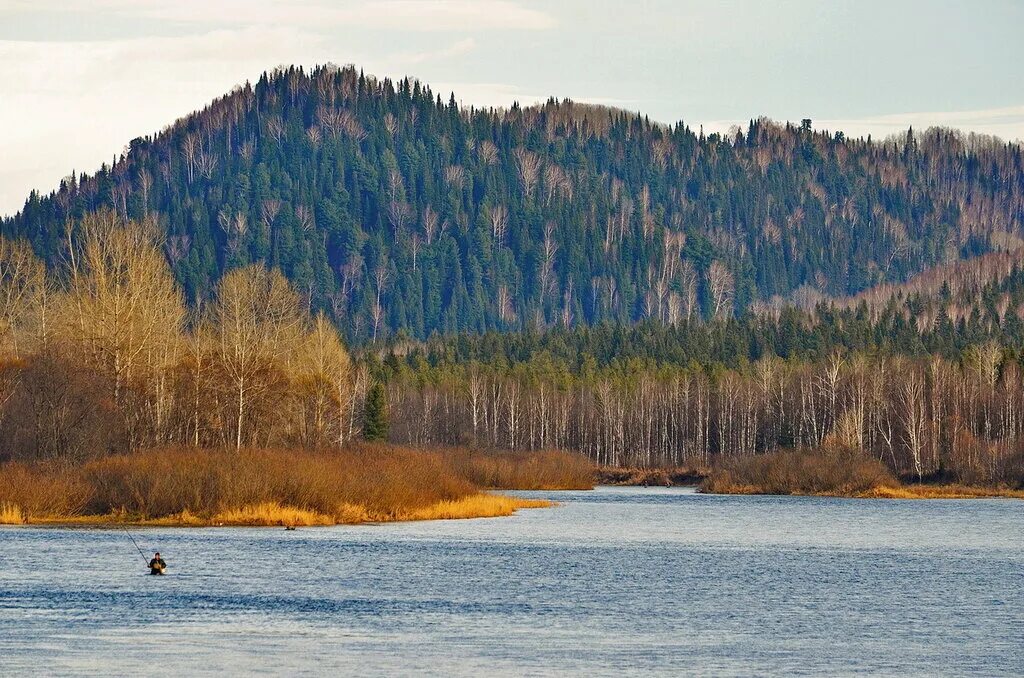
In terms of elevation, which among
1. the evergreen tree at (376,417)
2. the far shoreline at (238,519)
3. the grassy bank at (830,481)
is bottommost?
the far shoreline at (238,519)

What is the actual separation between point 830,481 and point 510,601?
7030 cm

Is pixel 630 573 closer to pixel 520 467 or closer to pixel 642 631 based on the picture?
pixel 642 631

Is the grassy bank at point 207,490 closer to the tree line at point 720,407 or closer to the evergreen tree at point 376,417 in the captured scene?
the evergreen tree at point 376,417

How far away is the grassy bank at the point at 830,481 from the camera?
107562 millimetres

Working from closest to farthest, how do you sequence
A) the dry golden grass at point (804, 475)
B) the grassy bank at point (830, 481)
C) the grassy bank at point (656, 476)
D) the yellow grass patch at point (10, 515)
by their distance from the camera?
1. the yellow grass patch at point (10, 515)
2. the grassy bank at point (830, 481)
3. the dry golden grass at point (804, 475)
4. the grassy bank at point (656, 476)

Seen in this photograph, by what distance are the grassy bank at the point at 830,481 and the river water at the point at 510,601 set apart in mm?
37374

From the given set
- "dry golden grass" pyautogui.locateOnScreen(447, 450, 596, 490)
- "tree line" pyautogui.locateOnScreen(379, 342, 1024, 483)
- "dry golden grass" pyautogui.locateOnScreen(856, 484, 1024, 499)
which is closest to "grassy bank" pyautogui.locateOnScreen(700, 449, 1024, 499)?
"dry golden grass" pyautogui.locateOnScreen(856, 484, 1024, 499)

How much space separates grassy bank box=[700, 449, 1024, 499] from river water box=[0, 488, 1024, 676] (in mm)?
37374

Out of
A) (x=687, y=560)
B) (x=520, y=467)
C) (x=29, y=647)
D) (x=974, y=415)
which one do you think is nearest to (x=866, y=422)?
(x=974, y=415)

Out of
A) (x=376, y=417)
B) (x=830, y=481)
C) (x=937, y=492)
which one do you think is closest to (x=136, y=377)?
(x=376, y=417)

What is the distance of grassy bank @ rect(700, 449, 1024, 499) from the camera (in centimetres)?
10756

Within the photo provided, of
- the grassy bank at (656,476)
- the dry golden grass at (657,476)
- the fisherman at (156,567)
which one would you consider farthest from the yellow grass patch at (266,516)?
the dry golden grass at (657,476)

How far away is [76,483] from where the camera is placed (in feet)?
210

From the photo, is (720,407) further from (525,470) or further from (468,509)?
(468,509)
